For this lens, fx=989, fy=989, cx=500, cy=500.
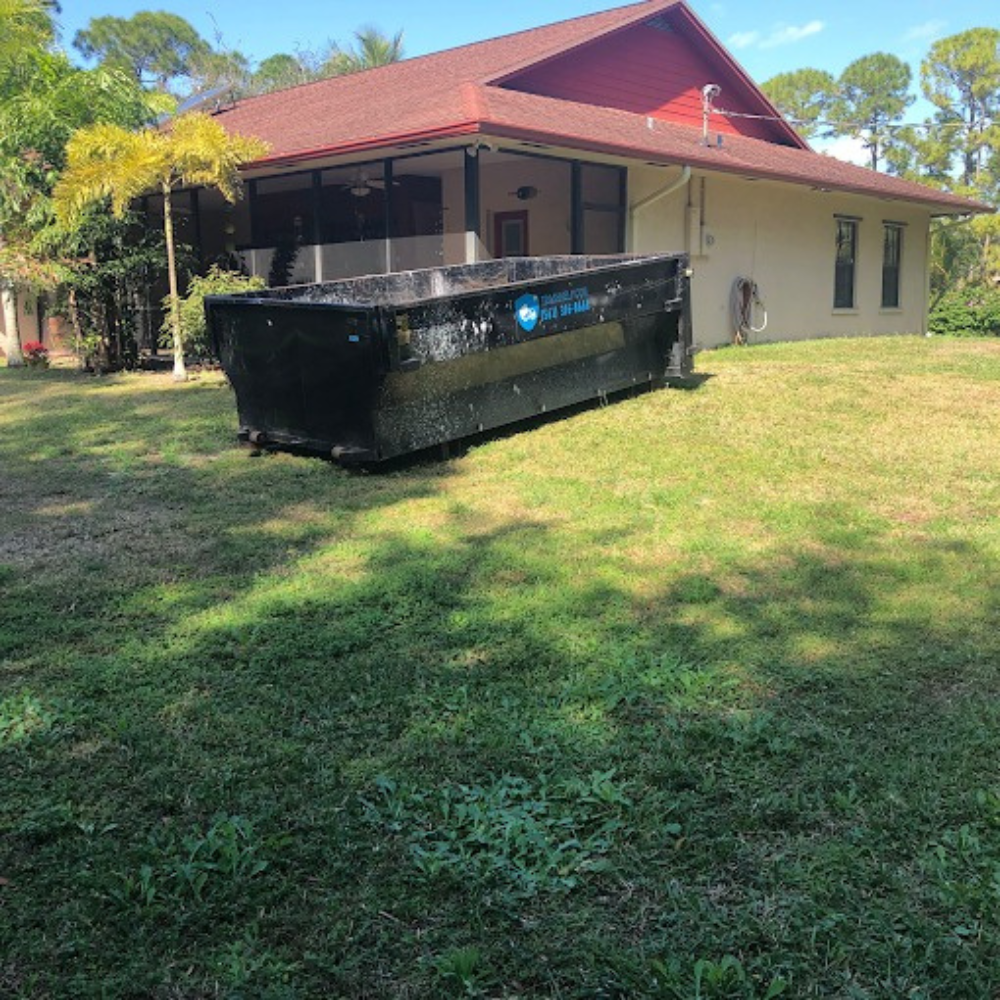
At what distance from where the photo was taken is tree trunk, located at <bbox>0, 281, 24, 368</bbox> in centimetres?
1546

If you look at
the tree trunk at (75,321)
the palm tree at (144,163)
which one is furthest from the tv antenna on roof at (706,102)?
the tree trunk at (75,321)

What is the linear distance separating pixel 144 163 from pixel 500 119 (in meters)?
4.13

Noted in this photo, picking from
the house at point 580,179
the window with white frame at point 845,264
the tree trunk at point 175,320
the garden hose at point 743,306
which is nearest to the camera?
the tree trunk at point 175,320

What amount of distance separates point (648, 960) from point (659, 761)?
0.86 m

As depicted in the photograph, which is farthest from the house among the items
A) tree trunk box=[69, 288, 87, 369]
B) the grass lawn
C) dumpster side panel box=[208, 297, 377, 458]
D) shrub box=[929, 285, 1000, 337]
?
shrub box=[929, 285, 1000, 337]

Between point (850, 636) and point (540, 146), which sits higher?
point (540, 146)

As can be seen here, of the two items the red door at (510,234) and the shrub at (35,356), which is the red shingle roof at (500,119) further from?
the shrub at (35,356)

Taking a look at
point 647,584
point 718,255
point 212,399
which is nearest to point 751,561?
point 647,584

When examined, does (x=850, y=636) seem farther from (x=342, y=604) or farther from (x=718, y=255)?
(x=718, y=255)

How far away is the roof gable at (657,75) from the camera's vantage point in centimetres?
1538

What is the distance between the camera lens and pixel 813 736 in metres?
3.10

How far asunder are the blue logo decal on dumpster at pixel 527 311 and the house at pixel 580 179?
4665 mm

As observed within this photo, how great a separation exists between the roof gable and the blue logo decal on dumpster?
27.1 feet

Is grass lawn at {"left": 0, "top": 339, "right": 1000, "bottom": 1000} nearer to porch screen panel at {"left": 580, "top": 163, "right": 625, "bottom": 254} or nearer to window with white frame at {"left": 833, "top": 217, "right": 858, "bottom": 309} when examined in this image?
porch screen panel at {"left": 580, "top": 163, "right": 625, "bottom": 254}
